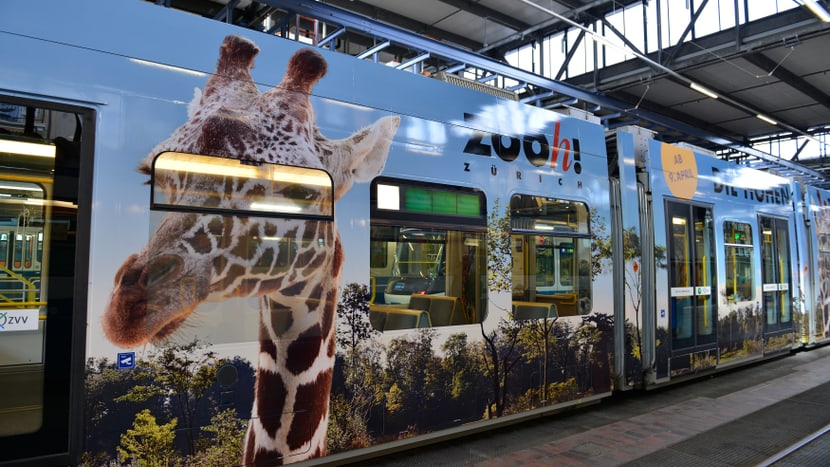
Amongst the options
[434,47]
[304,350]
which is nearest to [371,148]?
[304,350]

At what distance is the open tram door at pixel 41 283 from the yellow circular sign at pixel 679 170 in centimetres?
640

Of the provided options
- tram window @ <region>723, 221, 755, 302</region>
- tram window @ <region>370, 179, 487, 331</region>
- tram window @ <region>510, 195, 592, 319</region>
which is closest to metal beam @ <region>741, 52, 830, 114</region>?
tram window @ <region>723, 221, 755, 302</region>

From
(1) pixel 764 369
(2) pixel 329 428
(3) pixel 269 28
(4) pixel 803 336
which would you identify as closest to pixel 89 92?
(2) pixel 329 428

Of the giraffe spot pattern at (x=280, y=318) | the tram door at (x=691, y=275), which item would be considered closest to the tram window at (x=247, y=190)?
the giraffe spot pattern at (x=280, y=318)

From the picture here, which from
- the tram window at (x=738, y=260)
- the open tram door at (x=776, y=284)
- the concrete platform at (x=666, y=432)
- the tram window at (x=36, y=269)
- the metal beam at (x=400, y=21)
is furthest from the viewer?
the metal beam at (x=400, y=21)

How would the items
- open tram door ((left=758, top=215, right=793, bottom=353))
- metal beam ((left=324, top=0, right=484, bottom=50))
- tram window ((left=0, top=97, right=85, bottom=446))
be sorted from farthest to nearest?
metal beam ((left=324, top=0, right=484, bottom=50)) < open tram door ((left=758, top=215, right=793, bottom=353)) < tram window ((left=0, top=97, right=85, bottom=446))

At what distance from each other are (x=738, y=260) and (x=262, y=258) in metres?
7.42

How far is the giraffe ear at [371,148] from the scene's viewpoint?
4.00 m

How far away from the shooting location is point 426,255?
4371 mm

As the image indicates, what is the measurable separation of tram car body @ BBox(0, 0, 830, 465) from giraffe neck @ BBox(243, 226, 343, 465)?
2 centimetres

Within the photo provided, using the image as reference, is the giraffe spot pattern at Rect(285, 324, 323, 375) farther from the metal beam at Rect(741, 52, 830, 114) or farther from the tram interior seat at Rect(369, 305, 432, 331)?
the metal beam at Rect(741, 52, 830, 114)

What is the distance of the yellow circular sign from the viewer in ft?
23.1

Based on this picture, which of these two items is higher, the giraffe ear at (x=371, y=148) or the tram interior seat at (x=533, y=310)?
the giraffe ear at (x=371, y=148)

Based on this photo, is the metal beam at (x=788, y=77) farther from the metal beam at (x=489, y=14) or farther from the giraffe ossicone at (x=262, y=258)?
the giraffe ossicone at (x=262, y=258)
